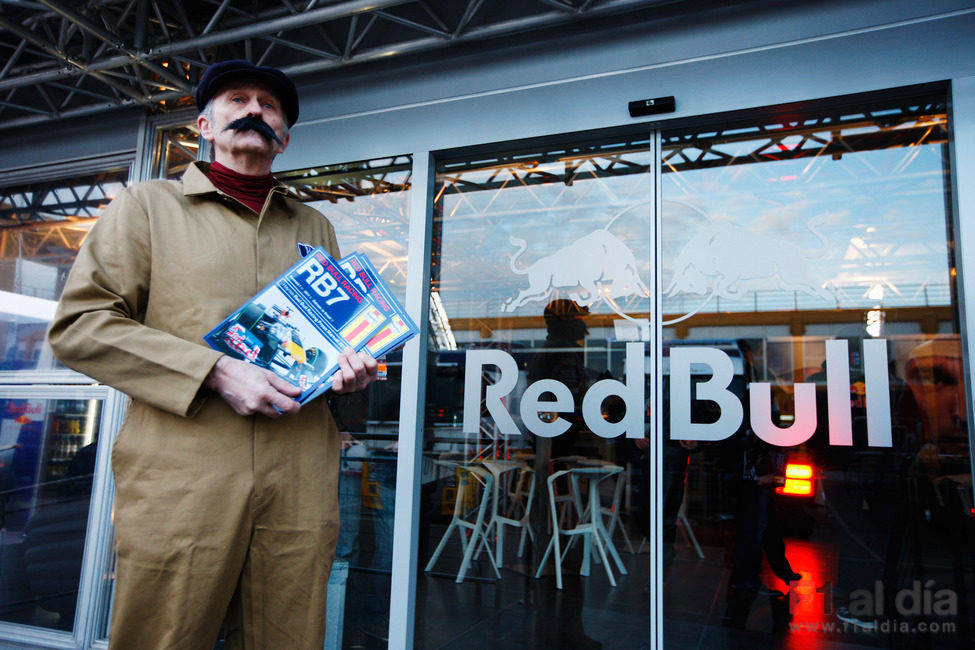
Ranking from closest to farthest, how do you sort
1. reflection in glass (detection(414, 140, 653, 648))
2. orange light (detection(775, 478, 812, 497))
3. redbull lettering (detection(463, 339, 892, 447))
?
redbull lettering (detection(463, 339, 892, 447)) → reflection in glass (detection(414, 140, 653, 648)) → orange light (detection(775, 478, 812, 497))

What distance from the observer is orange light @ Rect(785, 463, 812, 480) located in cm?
315

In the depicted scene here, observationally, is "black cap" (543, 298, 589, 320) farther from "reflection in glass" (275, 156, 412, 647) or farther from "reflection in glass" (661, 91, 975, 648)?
"reflection in glass" (275, 156, 412, 647)

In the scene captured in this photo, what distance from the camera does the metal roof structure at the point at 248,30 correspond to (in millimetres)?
2816

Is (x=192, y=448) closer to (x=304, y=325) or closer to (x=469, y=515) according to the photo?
(x=304, y=325)

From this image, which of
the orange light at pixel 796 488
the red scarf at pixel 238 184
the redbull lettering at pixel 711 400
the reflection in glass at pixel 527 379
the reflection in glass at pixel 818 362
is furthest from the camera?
the orange light at pixel 796 488

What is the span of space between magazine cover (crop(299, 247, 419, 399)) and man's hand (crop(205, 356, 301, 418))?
0.75 feet

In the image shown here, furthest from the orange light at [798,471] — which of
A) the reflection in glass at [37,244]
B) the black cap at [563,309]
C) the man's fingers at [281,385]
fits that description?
the reflection in glass at [37,244]

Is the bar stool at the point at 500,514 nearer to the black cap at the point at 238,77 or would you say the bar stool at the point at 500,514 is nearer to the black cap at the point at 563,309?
the black cap at the point at 563,309

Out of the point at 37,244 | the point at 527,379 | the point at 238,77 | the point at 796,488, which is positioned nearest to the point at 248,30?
the point at 238,77

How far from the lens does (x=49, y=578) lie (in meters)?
3.69

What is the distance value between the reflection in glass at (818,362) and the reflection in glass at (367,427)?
136 cm

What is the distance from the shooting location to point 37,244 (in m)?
4.46

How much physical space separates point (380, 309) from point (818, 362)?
2.23 metres

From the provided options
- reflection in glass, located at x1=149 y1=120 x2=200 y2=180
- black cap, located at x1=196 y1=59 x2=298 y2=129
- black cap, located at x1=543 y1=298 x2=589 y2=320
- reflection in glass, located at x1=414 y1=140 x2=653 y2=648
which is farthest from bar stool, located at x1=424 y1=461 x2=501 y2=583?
reflection in glass, located at x1=149 y1=120 x2=200 y2=180
